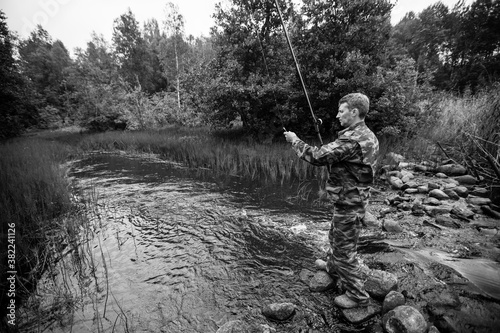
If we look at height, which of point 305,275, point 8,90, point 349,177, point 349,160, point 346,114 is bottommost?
point 305,275

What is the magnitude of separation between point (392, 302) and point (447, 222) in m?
2.94

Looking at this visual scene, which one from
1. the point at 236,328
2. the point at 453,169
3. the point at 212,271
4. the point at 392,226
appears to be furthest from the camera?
the point at 453,169

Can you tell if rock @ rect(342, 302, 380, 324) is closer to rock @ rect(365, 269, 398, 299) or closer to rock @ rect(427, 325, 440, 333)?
rock @ rect(365, 269, 398, 299)

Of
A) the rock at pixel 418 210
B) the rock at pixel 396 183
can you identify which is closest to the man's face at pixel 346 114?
the rock at pixel 418 210

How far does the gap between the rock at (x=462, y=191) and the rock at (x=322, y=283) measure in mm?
4798

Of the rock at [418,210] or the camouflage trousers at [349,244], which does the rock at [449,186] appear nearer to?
the rock at [418,210]

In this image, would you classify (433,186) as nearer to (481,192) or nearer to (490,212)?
(481,192)

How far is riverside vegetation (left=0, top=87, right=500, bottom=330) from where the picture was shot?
12.1 ft

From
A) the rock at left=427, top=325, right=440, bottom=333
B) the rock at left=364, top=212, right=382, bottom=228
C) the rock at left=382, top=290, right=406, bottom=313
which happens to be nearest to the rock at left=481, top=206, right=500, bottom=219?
the rock at left=364, top=212, right=382, bottom=228

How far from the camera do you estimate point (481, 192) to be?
5.19 m

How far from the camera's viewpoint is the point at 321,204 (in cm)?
553

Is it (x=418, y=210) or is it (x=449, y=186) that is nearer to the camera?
(x=418, y=210)

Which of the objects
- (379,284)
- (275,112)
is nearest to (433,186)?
(379,284)

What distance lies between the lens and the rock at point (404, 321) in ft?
6.46
